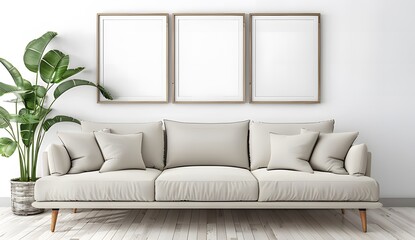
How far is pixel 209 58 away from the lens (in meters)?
4.50

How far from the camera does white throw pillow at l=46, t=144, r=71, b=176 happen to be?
11.9ft

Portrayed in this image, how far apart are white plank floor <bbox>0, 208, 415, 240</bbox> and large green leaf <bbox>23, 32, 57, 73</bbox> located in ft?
4.75

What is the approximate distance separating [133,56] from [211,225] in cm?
193

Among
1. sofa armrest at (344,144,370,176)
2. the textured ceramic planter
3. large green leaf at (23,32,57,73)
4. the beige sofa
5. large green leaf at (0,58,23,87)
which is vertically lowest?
the textured ceramic planter

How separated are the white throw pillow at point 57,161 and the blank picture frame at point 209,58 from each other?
1.33m

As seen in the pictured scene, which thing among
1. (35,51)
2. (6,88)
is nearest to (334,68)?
(35,51)

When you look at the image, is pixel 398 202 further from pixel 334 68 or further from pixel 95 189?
pixel 95 189

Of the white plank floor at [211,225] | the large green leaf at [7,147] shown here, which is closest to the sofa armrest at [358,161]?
the white plank floor at [211,225]

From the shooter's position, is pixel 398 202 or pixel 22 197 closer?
pixel 22 197

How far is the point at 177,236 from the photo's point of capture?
3396 millimetres

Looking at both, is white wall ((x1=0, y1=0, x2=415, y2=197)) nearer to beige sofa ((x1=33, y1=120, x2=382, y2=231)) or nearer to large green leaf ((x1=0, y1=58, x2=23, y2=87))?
large green leaf ((x1=0, y1=58, x2=23, y2=87))

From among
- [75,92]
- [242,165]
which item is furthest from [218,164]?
[75,92]

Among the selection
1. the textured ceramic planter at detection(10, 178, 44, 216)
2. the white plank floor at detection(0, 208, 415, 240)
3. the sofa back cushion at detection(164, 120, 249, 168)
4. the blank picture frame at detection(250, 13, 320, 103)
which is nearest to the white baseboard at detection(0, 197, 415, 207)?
the white plank floor at detection(0, 208, 415, 240)

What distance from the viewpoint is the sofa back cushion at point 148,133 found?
159 inches
